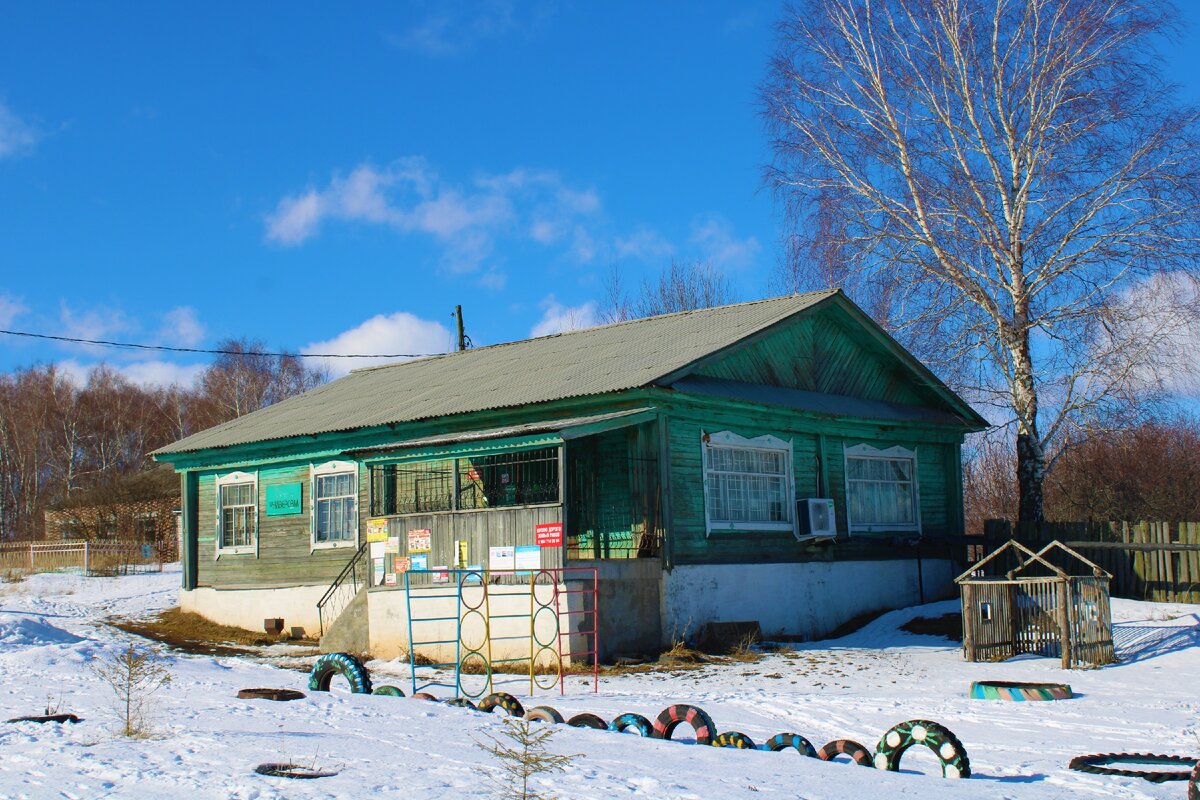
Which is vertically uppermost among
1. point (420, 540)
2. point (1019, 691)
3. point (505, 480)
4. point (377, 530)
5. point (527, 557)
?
point (505, 480)

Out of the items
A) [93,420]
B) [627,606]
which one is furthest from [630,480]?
[93,420]

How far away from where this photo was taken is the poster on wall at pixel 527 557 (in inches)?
654

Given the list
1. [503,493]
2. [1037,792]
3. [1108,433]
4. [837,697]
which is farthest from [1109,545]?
[1037,792]

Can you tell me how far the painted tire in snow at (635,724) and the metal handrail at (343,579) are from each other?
12.6 meters

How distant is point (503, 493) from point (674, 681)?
5.67 m

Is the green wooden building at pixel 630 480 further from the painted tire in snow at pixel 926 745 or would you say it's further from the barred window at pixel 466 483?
the painted tire in snow at pixel 926 745

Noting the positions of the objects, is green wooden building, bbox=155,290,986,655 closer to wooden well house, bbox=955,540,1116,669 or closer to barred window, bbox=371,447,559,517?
barred window, bbox=371,447,559,517

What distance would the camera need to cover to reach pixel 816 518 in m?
20.2

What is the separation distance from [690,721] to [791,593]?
34.5 ft

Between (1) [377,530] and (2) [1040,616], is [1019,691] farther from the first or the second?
(1) [377,530]

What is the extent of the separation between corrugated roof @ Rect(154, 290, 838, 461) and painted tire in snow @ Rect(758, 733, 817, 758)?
8.35 meters

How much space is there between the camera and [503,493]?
19.7 m

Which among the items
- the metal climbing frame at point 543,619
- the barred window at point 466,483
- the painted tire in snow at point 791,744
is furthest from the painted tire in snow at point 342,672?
the barred window at point 466,483

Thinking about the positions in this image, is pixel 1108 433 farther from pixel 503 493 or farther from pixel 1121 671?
pixel 503 493
